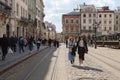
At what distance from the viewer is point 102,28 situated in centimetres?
14525

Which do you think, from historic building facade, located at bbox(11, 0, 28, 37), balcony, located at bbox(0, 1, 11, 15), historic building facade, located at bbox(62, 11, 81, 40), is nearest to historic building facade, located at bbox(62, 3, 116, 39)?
historic building facade, located at bbox(62, 11, 81, 40)

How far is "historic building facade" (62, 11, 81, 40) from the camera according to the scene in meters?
148

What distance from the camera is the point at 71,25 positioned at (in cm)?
14950

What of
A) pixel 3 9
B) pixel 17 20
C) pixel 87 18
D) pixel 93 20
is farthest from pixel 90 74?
pixel 93 20

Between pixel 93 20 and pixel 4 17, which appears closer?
pixel 4 17

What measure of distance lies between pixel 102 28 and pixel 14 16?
303 feet

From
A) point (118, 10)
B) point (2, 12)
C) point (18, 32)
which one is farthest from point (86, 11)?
point (2, 12)

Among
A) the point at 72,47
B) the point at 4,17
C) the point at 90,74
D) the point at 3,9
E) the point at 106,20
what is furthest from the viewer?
the point at 106,20

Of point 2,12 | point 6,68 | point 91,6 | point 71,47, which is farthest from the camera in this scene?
point 91,6

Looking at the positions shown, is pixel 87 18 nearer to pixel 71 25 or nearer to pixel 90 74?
pixel 71 25

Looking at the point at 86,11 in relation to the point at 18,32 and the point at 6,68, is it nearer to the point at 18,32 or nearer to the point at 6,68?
the point at 18,32

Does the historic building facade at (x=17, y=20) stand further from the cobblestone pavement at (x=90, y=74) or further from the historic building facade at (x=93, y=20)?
the historic building facade at (x=93, y=20)

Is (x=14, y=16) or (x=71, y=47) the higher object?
(x=14, y=16)

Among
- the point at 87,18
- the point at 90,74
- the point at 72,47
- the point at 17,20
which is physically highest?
the point at 87,18
